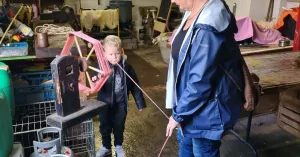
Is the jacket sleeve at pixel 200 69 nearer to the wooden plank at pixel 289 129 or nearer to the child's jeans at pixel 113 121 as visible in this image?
the child's jeans at pixel 113 121

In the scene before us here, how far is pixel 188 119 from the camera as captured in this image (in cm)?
146

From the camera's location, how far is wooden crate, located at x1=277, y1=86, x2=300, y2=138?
246 cm

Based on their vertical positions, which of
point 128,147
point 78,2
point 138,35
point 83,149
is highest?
point 78,2

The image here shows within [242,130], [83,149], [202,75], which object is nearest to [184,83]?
[202,75]

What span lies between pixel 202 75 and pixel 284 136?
6.33ft

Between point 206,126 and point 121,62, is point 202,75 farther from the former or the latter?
point 121,62

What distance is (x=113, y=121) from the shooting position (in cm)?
218

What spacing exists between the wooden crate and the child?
131cm

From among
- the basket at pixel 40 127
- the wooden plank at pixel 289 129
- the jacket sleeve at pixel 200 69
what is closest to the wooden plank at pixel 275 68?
the wooden plank at pixel 289 129

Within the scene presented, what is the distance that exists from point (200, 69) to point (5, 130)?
1.00m

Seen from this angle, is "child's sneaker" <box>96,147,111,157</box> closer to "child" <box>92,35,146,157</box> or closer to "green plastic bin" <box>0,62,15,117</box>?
"child" <box>92,35,146,157</box>

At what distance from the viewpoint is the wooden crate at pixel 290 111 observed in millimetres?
2459

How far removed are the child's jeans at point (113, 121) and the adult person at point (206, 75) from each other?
2.15 ft

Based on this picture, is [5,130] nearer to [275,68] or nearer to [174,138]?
[174,138]
